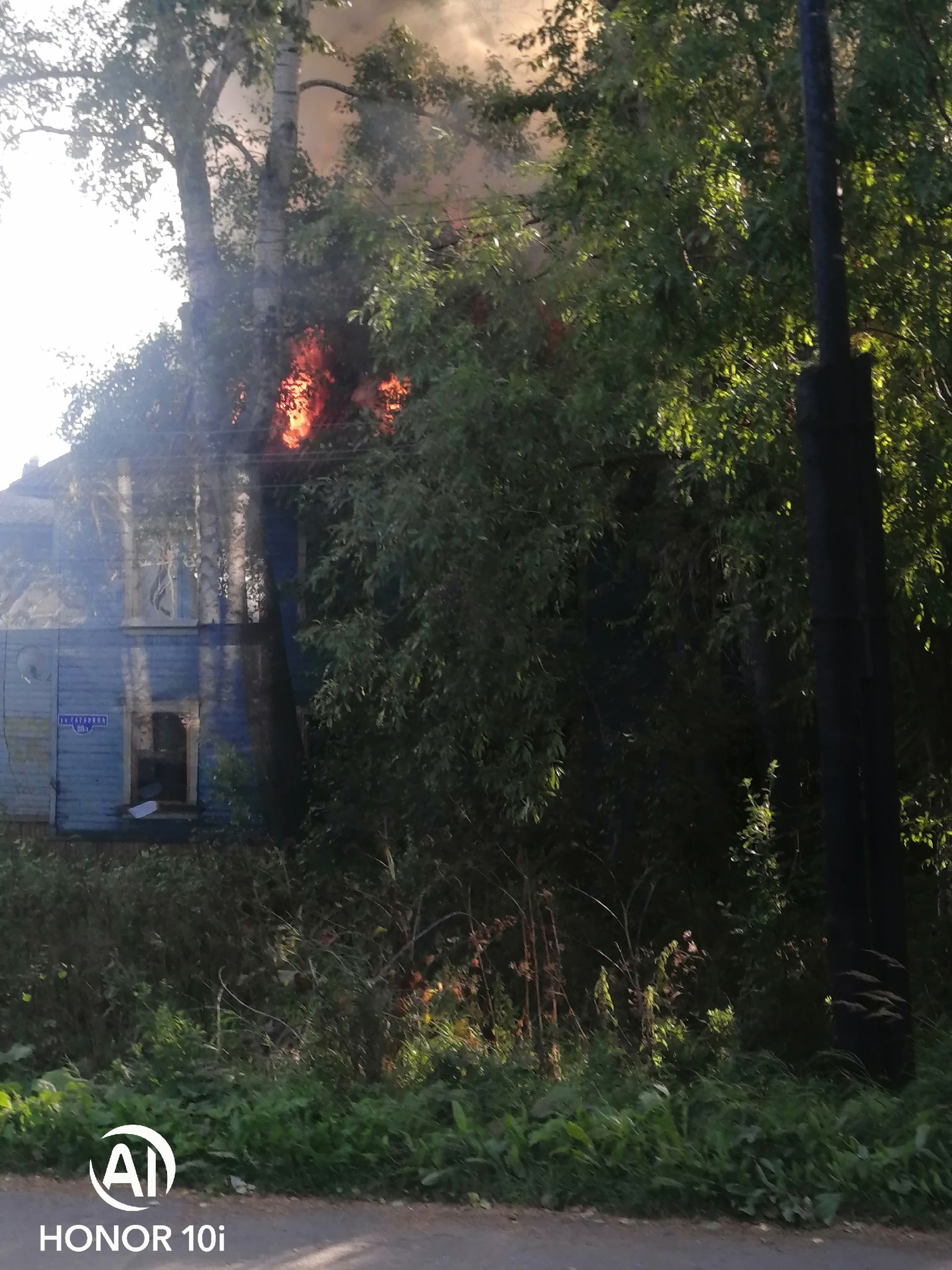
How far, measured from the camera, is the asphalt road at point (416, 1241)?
413 cm

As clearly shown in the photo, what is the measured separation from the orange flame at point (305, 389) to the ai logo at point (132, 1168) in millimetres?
14218

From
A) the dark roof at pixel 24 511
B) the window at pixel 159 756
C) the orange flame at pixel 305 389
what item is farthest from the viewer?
the dark roof at pixel 24 511

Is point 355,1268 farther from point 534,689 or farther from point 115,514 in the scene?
point 115,514

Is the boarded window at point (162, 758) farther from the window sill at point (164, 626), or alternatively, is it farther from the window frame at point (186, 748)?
the window sill at point (164, 626)

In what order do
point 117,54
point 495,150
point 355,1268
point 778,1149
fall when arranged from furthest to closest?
point 495,150 < point 117,54 < point 778,1149 < point 355,1268

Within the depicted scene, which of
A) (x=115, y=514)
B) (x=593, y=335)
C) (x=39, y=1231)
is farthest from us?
(x=115, y=514)

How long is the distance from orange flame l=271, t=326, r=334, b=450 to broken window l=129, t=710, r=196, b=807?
6.70 m

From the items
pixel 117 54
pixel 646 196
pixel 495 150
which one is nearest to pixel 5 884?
pixel 646 196

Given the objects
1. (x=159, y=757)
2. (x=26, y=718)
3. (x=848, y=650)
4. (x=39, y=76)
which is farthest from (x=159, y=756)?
(x=848, y=650)

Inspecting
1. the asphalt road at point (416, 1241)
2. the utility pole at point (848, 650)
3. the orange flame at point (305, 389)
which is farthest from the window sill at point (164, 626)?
the asphalt road at point (416, 1241)

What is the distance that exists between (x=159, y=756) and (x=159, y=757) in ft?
0.07

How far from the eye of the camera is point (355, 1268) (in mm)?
4090

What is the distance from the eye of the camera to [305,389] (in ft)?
61.5

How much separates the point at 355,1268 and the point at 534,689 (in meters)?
7.61
